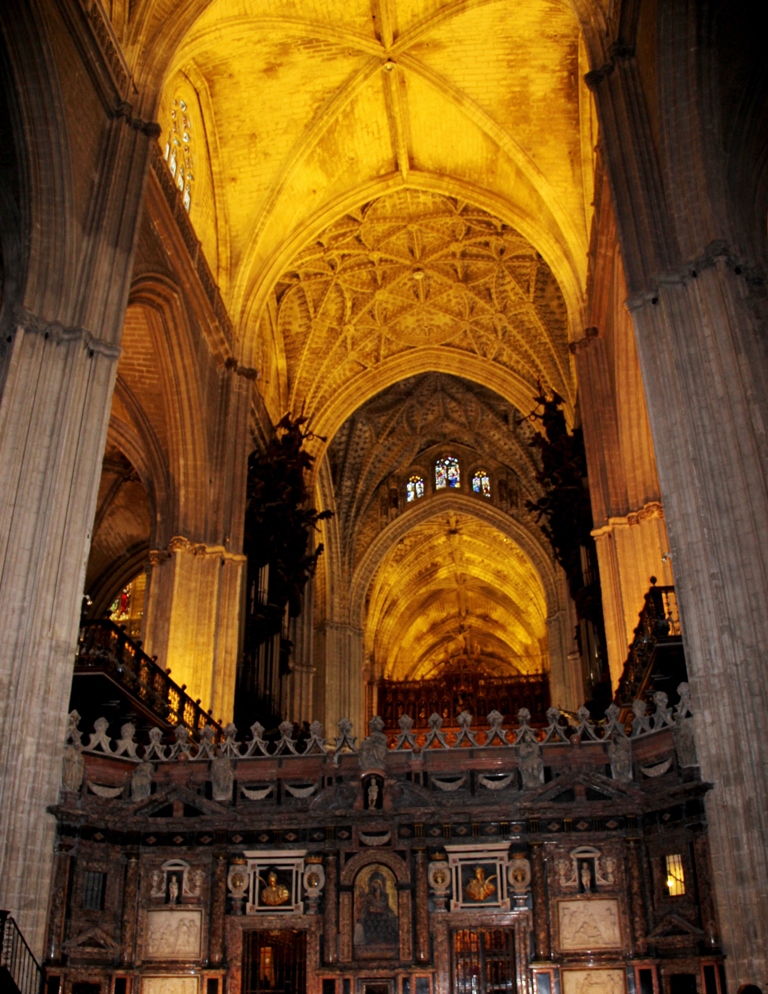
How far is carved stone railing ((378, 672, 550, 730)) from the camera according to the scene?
34.2m

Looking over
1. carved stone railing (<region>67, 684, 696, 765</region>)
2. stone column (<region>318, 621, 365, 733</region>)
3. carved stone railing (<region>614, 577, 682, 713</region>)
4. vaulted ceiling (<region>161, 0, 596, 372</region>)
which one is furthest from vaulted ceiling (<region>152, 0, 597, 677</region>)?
carved stone railing (<region>67, 684, 696, 765</region>)

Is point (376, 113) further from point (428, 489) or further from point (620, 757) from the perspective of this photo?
point (620, 757)

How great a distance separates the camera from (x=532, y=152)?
19672mm

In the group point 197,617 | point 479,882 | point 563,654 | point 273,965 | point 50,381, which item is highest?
point 563,654

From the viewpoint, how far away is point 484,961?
9.42 metres

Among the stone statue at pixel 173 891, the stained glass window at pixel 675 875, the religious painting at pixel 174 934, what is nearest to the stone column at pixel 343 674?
the stone statue at pixel 173 891

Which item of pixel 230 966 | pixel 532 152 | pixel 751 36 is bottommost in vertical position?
pixel 230 966

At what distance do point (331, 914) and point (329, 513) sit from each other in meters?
13.7

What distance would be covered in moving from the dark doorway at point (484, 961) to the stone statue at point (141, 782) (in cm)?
355

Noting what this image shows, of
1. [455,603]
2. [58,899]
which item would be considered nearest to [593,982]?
[58,899]

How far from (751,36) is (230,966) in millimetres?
12081

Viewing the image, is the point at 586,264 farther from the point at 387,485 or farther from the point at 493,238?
the point at 387,485

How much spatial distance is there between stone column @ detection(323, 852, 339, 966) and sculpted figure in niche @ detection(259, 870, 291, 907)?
1.40 feet

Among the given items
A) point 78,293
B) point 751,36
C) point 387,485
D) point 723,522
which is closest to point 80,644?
point 78,293
